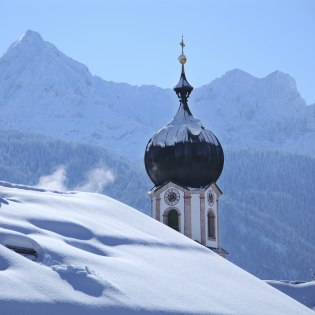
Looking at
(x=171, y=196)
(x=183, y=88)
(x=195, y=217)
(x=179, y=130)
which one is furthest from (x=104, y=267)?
(x=183, y=88)

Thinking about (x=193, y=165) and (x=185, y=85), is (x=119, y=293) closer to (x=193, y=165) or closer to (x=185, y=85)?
(x=193, y=165)

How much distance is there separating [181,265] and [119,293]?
6.14ft

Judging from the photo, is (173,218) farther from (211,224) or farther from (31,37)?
(31,37)

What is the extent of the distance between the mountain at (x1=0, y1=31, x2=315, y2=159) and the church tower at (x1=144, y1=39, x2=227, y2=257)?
5888 inches

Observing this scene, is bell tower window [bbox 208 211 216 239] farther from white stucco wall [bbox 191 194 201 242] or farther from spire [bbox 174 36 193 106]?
spire [bbox 174 36 193 106]

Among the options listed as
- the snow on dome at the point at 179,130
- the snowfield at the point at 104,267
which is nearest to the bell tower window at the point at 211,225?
Result: the snow on dome at the point at 179,130

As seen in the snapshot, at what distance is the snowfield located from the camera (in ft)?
22.5

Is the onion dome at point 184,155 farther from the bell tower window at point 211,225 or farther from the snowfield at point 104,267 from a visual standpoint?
the snowfield at point 104,267

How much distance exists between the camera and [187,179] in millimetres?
28234

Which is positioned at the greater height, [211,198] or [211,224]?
[211,198]

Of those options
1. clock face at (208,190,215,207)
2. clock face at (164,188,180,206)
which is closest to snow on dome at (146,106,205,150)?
clock face at (164,188,180,206)

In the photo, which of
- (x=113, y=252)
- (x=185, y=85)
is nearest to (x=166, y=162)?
(x=185, y=85)

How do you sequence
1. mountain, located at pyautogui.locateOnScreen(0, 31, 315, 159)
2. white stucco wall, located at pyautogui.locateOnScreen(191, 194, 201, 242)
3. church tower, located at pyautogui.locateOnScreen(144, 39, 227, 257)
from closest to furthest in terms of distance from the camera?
white stucco wall, located at pyautogui.locateOnScreen(191, 194, 201, 242)
church tower, located at pyautogui.locateOnScreen(144, 39, 227, 257)
mountain, located at pyautogui.locateOnScreen(0, 31, 315, 159)

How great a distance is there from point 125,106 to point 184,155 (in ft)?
559
